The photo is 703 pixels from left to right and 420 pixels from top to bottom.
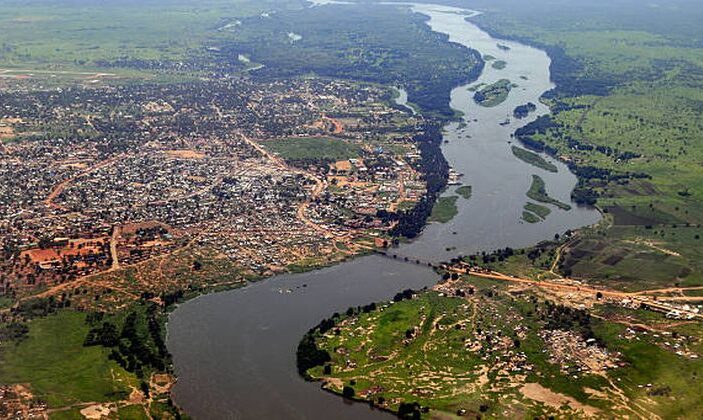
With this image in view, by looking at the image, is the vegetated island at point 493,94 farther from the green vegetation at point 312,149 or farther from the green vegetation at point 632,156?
the green vegetation at point 312,149

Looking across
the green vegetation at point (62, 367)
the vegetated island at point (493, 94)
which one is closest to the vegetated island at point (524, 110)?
the vegetated island at point (493, 94)

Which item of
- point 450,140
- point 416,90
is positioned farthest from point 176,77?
point 450,140

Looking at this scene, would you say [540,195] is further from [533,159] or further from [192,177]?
[192,177]

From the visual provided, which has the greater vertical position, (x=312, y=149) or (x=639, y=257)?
(x=639, y=257)

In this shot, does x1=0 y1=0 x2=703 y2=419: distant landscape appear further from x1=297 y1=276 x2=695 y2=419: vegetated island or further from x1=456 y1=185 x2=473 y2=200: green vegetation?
x1=456 y1=185 x2=473 y2=200: green vegetation

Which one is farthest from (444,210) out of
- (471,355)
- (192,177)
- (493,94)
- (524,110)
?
(493,94)

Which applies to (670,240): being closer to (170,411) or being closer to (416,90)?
(170,411)
